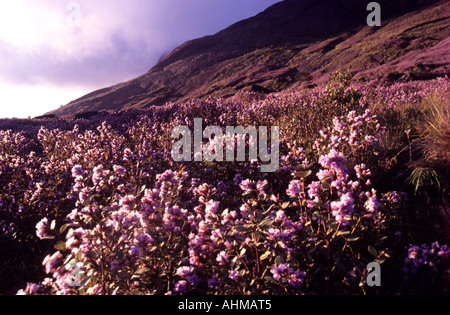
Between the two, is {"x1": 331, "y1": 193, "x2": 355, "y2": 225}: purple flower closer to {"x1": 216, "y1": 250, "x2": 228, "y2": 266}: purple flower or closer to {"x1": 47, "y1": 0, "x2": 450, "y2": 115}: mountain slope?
{"x1": 216, "y1": 250, "x2": 228, "y2": 266}: purple flower

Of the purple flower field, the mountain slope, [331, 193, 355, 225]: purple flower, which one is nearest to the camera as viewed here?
[331, 193, 355, 225]: purple flower

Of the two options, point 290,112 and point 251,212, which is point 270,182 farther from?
point 290,112

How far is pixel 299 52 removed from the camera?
5044cm

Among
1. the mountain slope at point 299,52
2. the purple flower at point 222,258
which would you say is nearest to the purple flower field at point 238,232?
the purple flower at point 222,258

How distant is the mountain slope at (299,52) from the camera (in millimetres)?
28266

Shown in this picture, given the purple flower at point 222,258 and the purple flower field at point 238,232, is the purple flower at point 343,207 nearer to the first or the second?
the purple flower field at point 238,232

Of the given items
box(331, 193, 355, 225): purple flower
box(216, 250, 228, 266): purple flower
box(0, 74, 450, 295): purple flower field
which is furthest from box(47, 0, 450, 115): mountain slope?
box(216, 250, 228, 266): purple flower

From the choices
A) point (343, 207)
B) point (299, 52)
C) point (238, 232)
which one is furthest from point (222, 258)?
point (299, 52)

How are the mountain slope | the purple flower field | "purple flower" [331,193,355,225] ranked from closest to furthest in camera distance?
"purple flower" [331,193,355,225] < the purple flower field < the mountain slope

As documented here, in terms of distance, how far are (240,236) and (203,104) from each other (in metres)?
8.77

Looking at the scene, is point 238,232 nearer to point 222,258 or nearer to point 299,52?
point 222,258

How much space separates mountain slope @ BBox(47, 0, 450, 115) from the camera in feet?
92.7

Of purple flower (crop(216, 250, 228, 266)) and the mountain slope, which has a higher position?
the mountain slope
